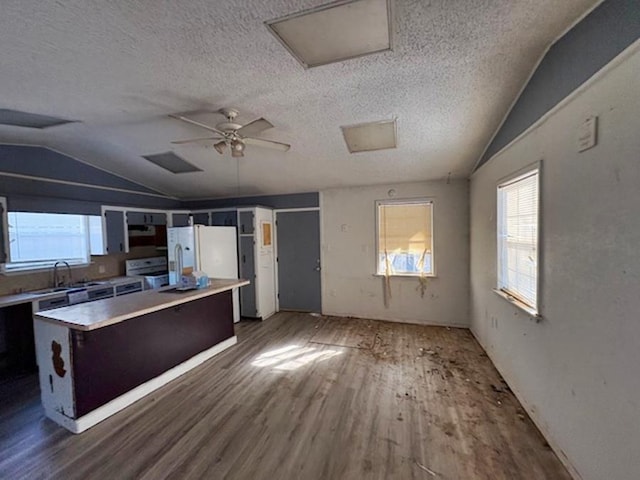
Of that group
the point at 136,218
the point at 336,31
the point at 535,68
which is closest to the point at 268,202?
the point at 136,218

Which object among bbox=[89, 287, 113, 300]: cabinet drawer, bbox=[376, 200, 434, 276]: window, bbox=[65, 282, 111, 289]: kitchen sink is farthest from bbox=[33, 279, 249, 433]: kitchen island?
bbox=[376, 200, 434, 276]: window

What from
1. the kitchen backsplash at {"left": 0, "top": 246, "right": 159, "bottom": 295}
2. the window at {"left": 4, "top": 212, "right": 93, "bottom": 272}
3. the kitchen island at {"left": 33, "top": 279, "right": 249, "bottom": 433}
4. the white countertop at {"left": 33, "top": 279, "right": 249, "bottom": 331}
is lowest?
the kitchen island at {"left": 33, "top": 279, "right": 249, "bottom": 433}

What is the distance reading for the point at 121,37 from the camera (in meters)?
1.71

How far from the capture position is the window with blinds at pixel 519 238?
2.34 meters

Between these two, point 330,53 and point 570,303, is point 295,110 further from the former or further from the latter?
point 570,303

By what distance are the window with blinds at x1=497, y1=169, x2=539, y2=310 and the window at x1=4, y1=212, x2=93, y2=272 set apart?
5800mm

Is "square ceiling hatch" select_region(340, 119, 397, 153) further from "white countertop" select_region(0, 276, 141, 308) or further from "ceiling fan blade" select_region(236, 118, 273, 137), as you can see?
"white countertop" select_region(0, 276, 141, 308)

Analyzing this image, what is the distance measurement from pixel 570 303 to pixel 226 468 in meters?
2.47

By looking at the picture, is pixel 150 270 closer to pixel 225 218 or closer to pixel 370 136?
pixel 225 218

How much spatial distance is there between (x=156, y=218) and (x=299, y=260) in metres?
2.82

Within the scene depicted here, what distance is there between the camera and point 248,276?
5.11m

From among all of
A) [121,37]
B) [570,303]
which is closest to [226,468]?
[570,303]

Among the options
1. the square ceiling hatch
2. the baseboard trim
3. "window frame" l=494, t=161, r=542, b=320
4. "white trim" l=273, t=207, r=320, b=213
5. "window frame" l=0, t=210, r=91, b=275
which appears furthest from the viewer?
"white trim" l=273, t=207, r=320, b=213

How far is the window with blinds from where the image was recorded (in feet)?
7.69
